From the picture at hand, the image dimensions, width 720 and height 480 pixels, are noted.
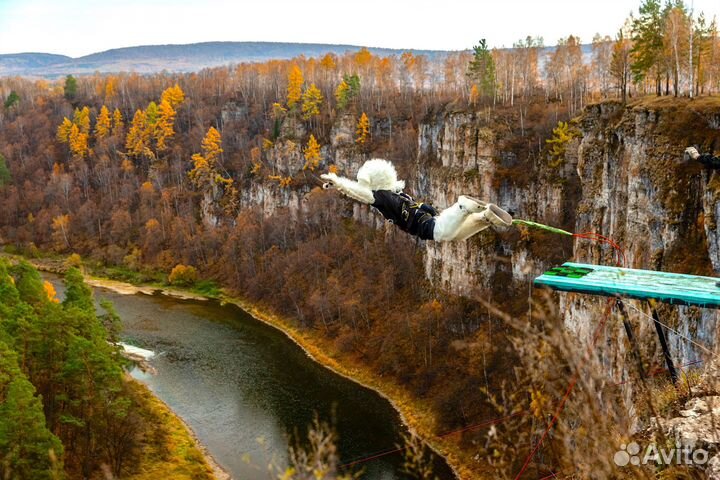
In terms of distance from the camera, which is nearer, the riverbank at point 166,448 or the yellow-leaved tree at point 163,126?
the riverbank at point 166,448

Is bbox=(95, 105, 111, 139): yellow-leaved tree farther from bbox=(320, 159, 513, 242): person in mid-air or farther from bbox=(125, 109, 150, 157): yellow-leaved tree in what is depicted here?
bbox=(320, 159, 513, 242): person in mid-air

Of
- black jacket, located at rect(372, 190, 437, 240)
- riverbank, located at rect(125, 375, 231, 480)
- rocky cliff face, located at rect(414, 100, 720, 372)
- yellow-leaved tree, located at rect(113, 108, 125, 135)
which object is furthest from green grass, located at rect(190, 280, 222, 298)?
black jacket, located at rect(372, 190, 437, 240)

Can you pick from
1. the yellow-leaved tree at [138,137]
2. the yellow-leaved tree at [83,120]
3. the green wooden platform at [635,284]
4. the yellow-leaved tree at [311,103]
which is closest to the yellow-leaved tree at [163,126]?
the yellow-leaved tree at [138,137]

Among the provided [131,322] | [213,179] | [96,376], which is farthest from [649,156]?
[213,179]

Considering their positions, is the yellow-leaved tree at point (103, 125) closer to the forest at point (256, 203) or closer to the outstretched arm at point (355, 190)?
the forest at point (256, 203)

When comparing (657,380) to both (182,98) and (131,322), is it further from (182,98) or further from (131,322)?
(182,98)

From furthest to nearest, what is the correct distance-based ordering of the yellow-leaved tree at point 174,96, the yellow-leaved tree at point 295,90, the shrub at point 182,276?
the yellow-leaved tree at point 174,96 < the yellow-leaved tree at point 295,90 < the shrub at point 182,276
